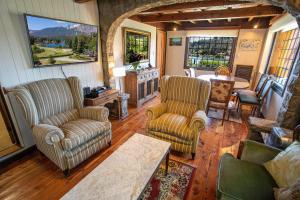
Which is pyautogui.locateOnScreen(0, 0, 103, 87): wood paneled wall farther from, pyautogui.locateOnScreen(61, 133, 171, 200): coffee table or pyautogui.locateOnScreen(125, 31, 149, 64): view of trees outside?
pyautogui.locateOnScreen(61, 133, 171, 200): coffee table

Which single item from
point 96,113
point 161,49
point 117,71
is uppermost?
point 161,49

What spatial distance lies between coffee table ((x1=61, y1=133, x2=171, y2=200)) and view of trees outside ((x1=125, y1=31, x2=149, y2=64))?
113 inches

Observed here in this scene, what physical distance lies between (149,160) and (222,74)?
396 centimetres

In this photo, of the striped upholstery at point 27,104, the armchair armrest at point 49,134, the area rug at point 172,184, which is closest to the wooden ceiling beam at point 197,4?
the area rug at point 172,184

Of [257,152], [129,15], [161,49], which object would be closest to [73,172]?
[257,152]

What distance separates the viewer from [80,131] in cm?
197

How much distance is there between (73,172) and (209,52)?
19.1 feet

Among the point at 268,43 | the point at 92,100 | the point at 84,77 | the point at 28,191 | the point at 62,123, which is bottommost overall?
the point at 28,191

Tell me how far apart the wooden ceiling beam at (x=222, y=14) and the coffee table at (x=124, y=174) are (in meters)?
3.65

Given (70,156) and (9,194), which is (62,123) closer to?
(70,156)

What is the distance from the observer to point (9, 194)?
65.2 inches

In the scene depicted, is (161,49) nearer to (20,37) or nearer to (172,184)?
(20,37)

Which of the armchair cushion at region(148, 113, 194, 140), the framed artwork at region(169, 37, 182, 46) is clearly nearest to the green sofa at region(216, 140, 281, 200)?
the armchair cushion at region(148, 113, 194, 140)

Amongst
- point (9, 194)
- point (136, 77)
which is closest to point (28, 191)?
point (9, 194)
